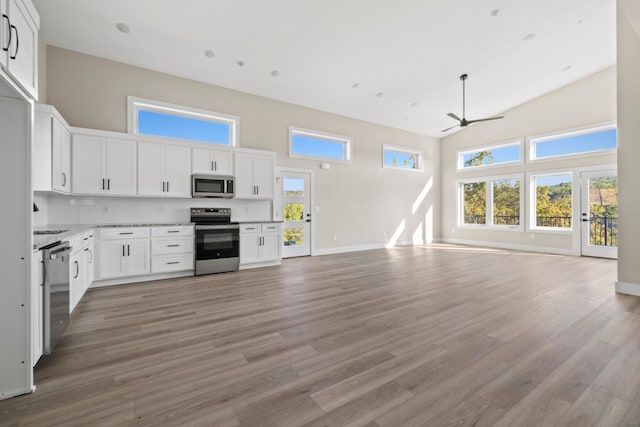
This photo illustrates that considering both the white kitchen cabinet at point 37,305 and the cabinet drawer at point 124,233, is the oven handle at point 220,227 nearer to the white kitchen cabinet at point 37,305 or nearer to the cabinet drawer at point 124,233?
the cabinet drawer at point 124,233

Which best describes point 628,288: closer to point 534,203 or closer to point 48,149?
point 534,203

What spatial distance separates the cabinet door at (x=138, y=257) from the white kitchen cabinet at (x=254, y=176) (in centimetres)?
176

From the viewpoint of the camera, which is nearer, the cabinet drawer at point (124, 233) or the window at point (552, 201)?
the cabinet drawer at point (124, 233)

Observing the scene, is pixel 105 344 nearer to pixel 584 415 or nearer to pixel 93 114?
pixel 584 415

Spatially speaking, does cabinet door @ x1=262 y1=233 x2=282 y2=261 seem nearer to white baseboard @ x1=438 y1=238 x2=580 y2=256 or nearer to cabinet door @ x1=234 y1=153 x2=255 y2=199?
cabinet door @ x1=234 y1=153 x2=255 y2=199

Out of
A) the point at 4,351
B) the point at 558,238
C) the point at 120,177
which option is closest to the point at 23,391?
the point at 4,351

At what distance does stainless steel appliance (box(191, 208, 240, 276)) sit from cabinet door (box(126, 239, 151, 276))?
71 cm

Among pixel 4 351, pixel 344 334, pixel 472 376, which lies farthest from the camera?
pixel 344 334

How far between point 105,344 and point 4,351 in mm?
756

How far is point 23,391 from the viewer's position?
1.70 meters

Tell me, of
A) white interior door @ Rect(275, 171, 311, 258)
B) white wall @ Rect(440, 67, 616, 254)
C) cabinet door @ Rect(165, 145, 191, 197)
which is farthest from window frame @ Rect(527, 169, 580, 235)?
cabinet door @ Rect(165, 145, 191, 197)

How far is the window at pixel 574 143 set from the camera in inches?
254

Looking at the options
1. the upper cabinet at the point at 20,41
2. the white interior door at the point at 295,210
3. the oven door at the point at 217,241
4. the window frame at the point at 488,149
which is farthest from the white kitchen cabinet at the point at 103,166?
the window frame at the point at 488,149

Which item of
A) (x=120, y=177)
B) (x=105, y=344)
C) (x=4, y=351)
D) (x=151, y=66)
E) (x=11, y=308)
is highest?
(x=151, y=66)
